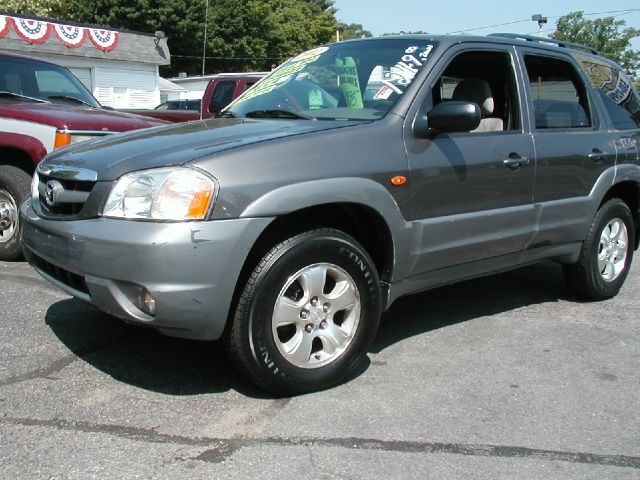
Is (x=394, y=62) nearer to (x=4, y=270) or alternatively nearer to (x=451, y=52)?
(x=451, y=52)

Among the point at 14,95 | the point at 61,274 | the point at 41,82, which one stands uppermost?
the point at 41,82

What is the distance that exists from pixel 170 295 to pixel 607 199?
12.2 feet

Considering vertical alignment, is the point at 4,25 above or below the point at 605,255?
above

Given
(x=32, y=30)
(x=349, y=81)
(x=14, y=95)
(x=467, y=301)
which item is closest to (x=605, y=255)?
(x=467, y=301)

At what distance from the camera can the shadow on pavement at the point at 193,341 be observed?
358 centimetres

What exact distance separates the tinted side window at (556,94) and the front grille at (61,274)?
3003 millimetres

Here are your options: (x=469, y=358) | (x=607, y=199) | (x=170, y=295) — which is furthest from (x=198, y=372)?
(x=607, y=199)

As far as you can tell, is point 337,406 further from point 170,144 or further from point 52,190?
point 52,190

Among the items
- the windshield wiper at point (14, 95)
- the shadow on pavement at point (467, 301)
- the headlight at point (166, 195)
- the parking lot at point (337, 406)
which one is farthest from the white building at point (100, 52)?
the headlight at point (166, 195)

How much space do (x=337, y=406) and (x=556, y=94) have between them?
2875 mm

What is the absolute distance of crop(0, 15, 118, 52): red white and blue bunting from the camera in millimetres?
20938

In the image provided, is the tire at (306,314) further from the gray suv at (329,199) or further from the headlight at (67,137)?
the headlight at (67,137)

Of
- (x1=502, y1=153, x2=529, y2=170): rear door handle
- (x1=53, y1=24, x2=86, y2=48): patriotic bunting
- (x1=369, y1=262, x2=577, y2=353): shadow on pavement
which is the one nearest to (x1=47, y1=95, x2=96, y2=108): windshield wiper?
(x1=369, y1=262, x2=577, y2=353): shadow on pavement

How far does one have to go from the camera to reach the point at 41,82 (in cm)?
679
